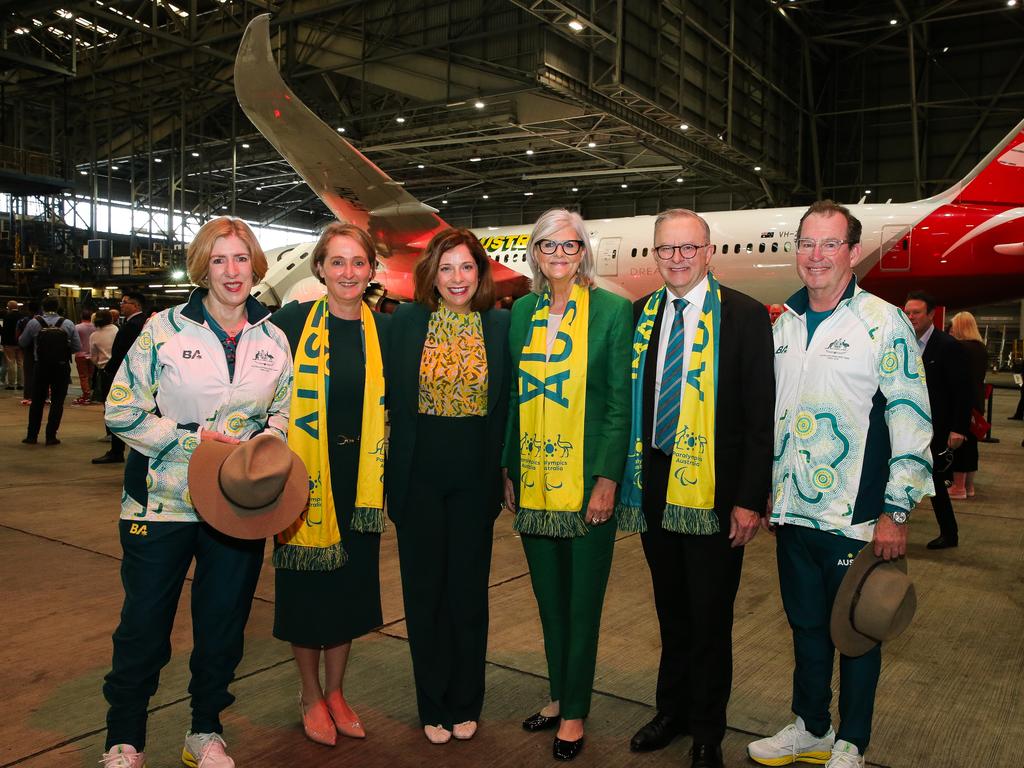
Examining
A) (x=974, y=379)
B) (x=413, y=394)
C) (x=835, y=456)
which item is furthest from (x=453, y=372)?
(x=974, y=379)

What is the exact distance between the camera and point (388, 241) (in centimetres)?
1341

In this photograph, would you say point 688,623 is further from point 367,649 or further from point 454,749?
point 367,649

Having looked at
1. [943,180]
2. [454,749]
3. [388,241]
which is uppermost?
[943,180]

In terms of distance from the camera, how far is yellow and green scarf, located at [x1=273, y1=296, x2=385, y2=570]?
2773 mm

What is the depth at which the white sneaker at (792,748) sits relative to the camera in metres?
2.68

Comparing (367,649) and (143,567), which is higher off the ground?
(143,567)

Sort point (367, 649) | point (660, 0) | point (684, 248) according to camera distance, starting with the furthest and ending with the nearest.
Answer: point (660, 0) → point (367, 649) → point (684, 248)

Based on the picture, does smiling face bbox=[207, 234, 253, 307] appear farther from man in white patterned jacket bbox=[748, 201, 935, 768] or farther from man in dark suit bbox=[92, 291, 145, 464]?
man in dark suit bbox=[92, 291, 145, 464]

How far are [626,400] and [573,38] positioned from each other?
14567 mm

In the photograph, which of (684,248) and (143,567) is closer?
(143,567)

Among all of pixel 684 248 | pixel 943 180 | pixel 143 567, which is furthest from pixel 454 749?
pixel 943 180

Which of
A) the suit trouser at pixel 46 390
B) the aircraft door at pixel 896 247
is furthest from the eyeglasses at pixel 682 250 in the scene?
the aircraft door at pixel 896 247

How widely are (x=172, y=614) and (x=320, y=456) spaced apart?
67cm

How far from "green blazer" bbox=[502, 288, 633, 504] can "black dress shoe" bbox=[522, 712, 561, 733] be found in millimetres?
841
